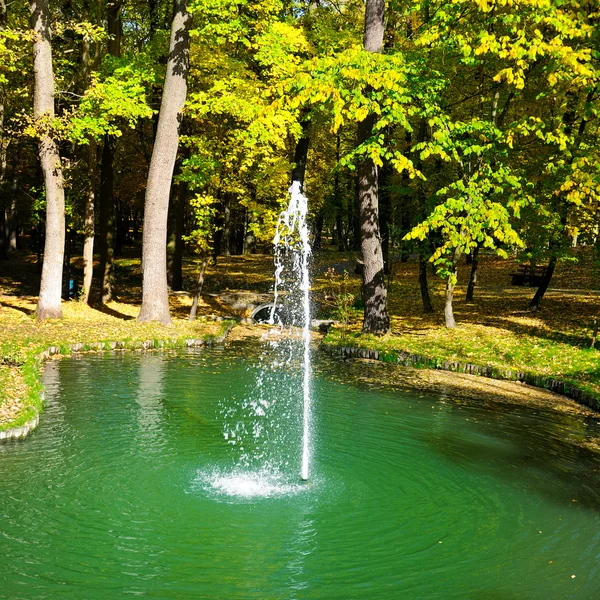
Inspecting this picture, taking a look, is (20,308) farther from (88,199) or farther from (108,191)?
(108,191)

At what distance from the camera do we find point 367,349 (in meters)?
17.5

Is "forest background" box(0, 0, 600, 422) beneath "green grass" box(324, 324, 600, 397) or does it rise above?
above

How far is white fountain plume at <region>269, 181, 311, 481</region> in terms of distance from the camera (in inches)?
403

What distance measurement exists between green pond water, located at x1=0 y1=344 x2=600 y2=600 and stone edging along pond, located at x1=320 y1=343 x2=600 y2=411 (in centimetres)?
151

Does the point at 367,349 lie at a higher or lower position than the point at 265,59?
lower

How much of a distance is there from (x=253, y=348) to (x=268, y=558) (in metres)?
12.0

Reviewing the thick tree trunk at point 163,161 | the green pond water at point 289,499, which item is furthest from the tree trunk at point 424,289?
the green pond water at point 289,499

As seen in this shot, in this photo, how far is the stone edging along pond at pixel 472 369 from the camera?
541 inches

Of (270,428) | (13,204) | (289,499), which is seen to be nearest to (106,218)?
(270,428)

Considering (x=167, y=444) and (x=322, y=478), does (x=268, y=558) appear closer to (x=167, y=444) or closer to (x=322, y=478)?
(x=322, y=478)

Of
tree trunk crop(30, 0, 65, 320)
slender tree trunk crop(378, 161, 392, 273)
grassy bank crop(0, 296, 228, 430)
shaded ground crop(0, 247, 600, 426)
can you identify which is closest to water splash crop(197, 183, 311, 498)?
grassy bank crop(0, 296, 228, 430)

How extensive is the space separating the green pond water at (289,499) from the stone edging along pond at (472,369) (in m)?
1.51

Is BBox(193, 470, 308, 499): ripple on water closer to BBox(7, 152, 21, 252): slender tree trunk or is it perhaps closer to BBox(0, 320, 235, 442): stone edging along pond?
BBox(0, 320, 235, 442): stone edging along pond

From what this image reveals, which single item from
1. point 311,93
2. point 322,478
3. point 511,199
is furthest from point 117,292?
point 322,478
